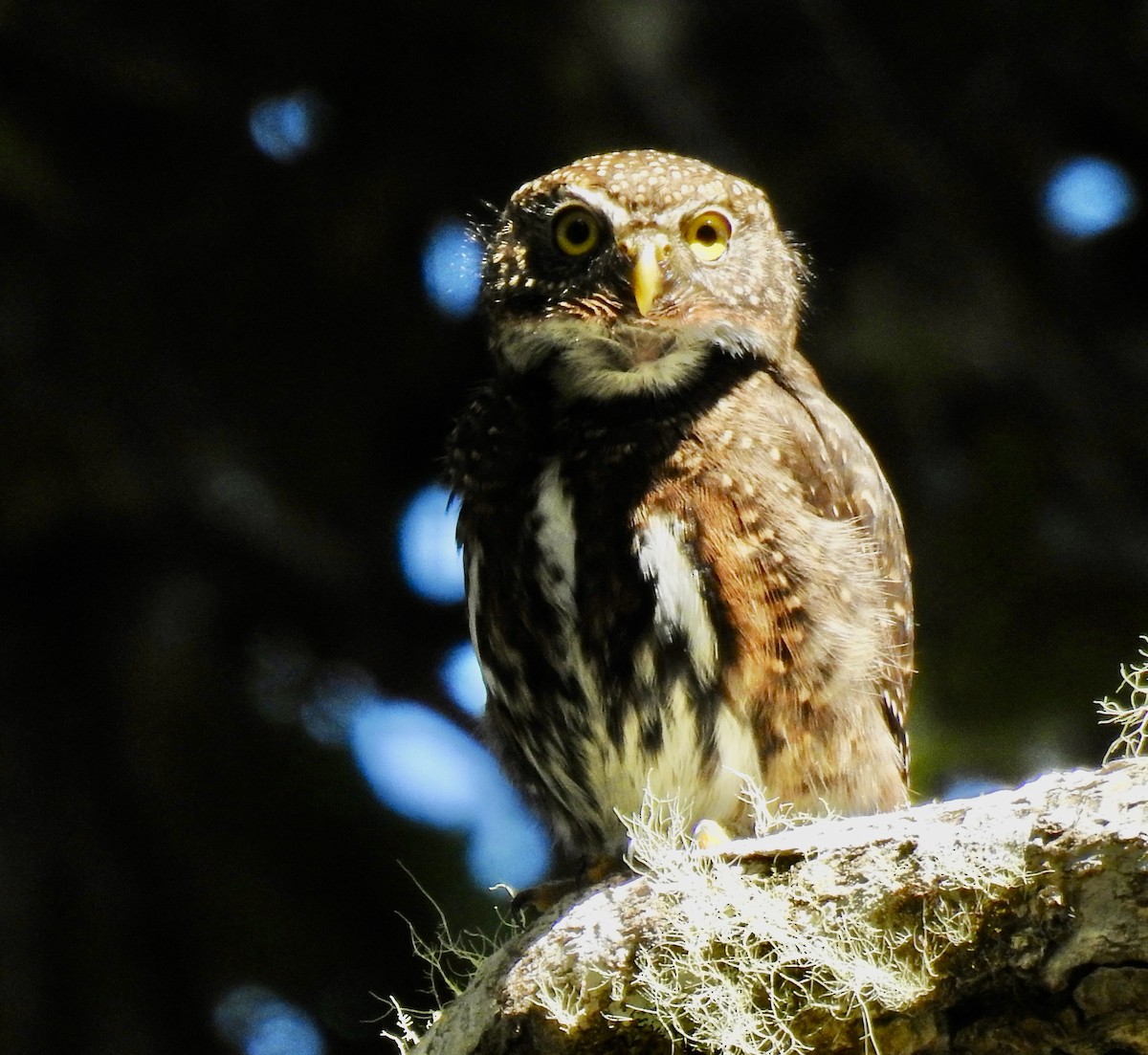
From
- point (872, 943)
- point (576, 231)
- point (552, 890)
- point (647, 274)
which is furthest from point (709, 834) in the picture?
point (576, 231)

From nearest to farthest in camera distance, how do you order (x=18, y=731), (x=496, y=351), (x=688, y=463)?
(x=688, y=463), (x=496, y=351), (x=18, y=731)

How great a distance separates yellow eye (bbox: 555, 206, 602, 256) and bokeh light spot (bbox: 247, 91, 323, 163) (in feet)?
3.30

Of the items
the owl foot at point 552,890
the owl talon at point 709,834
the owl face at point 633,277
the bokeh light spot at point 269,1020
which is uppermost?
the owl face at point 633,277

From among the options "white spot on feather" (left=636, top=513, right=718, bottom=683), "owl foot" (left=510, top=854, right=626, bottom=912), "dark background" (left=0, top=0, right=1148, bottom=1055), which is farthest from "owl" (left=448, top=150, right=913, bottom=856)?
"dark background" (left=0, top=0, right=1148, bottom=1055)

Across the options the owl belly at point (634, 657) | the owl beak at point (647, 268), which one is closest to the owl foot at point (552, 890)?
the owl belly at point (634, 657)

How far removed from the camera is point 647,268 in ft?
11.1

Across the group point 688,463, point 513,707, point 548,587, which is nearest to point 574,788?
point 513,707

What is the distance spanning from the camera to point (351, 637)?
14.6 feet

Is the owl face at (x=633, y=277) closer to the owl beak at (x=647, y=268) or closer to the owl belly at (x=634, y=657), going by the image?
the owl beak at (x=647, y=268)

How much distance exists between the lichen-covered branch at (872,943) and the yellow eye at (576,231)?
153cm

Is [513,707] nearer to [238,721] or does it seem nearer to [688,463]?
[688,463]

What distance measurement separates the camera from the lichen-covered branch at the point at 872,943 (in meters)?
1.96

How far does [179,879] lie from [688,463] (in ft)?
6.19

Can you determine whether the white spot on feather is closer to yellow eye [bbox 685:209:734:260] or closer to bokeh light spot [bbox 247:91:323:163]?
yellow eye [bbox 685:209:734:260]
